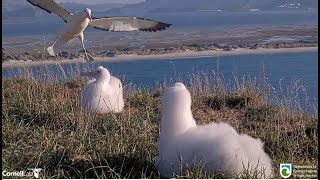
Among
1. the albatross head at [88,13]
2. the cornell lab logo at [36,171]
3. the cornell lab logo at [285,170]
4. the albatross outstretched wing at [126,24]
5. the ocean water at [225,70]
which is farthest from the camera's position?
the ocean water at [225,70]

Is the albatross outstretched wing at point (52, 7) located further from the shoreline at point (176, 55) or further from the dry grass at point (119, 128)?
the shoreline at point (176, 55)

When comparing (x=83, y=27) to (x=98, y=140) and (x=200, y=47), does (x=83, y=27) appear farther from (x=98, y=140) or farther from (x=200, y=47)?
(x=200, y=47)

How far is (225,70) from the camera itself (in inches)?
304

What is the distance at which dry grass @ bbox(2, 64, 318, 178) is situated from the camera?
3.25 m

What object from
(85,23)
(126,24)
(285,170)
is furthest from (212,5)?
(285,170)

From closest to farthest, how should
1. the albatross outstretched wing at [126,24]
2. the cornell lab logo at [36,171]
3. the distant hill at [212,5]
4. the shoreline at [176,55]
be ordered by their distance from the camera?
the cornell lab logo at [36,171] → the albatross outstretched wing at [126,24] → the distant hill at [212,5] → the shoreline at [176,55]

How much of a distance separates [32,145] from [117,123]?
67 cm

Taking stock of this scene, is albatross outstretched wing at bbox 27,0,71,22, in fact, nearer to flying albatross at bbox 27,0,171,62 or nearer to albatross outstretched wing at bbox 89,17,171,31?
flying albatross at bbox 27,0,171,62

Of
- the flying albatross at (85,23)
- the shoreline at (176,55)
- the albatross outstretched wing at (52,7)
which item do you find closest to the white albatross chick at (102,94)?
the flying albatross at (85,23)

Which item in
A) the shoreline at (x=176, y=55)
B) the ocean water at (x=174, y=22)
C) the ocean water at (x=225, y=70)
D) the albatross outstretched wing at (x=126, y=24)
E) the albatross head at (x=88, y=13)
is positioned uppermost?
the albatross head at (x=88, y=13)

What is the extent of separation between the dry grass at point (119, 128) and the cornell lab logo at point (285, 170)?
1.2 inches

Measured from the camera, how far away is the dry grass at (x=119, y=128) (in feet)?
10.7

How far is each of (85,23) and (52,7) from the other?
0.91 feet

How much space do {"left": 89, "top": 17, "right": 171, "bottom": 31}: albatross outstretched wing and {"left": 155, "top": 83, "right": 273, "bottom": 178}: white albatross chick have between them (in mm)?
1718
